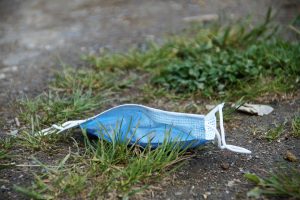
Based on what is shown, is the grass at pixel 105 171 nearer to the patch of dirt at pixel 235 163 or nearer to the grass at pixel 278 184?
the patch of dirt at pixel 235 163

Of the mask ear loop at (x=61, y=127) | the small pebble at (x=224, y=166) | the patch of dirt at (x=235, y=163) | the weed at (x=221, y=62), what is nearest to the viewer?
the patch of dirt at (x=235, y=163)

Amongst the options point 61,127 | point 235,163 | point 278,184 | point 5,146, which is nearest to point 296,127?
point 235,163

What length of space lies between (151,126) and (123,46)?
167 centimetres

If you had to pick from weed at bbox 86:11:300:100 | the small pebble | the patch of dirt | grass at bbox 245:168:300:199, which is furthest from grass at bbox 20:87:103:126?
grass at bbox 245:168:300:199

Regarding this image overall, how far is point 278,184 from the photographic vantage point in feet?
6.08

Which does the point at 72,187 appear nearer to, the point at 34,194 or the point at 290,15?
the point at 34,194

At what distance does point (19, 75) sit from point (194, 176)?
187 centimetres

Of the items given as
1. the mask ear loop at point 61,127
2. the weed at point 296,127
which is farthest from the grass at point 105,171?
the weed at point 296,127

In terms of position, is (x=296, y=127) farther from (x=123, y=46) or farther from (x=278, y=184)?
(x=123, y=46)

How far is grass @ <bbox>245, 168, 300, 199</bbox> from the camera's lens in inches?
71.4

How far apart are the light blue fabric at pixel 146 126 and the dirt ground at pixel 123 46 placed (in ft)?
0.49

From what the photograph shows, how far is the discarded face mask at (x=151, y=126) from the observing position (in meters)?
2.12

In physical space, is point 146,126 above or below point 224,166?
above

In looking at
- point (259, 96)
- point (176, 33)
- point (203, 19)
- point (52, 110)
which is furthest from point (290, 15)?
point (52, 110)
